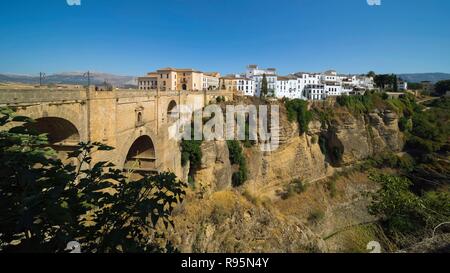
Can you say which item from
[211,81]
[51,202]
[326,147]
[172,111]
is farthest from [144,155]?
[211,81]

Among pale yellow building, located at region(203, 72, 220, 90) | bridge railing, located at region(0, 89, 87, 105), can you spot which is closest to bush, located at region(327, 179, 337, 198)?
pale yellow building, located at region(203, 72, 220, 90)

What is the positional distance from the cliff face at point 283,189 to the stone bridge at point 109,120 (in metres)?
3.62

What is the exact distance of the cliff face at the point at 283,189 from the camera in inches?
621

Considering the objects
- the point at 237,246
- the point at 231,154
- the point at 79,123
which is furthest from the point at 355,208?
the point at 79,123

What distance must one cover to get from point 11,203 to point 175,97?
1848 cm

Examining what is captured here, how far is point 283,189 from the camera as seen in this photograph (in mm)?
27859

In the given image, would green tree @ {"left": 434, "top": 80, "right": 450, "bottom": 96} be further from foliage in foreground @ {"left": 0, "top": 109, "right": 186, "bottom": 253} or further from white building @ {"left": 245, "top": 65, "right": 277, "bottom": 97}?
foliage in foreground @ {"left": 0, "top": 109, "right": 186, "bottom": 253}

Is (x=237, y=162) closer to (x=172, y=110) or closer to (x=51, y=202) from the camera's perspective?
(x=172, y=110)

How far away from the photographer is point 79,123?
948cm

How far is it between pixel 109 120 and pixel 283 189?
20.6m

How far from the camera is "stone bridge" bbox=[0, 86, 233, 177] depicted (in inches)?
305

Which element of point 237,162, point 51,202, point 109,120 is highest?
point 109,120

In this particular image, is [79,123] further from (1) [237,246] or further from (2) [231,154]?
(2) [231,154]

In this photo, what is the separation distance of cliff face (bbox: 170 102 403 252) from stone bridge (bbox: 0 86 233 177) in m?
3.62
